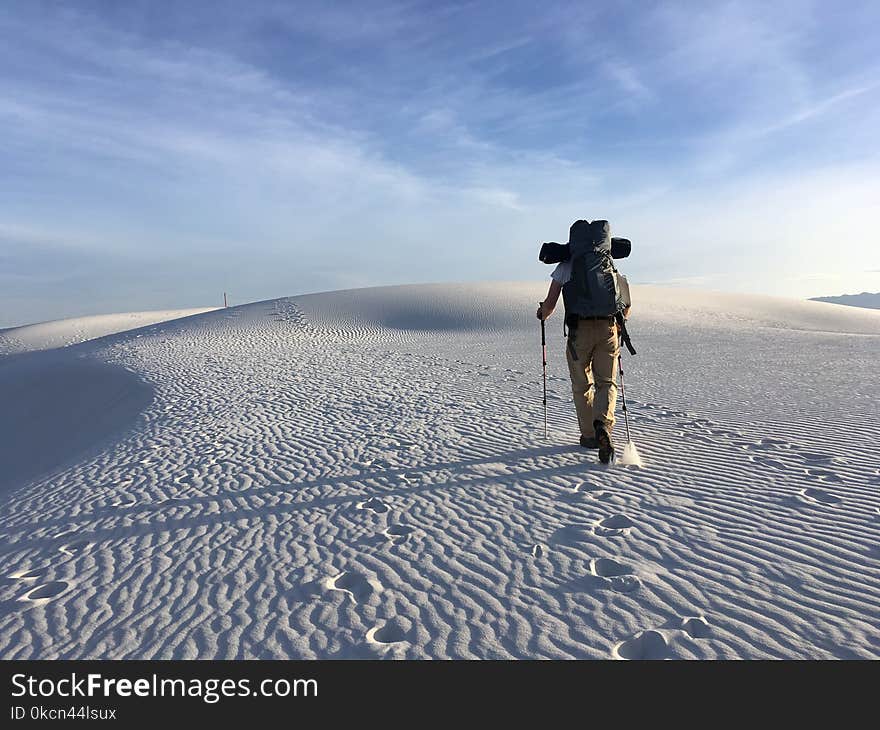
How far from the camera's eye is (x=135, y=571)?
4066mm

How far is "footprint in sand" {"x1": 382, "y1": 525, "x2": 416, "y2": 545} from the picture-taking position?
4367 millimetres

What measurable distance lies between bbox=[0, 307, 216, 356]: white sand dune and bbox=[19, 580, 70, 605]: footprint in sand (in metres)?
31.2

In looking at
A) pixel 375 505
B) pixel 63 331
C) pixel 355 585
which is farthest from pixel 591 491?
pixel 63 331

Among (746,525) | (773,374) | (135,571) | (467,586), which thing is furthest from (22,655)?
(773,374)

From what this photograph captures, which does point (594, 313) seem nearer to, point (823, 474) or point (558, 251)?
point (558, 251)

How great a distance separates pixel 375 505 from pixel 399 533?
680mm

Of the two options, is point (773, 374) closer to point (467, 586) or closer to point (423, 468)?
point (423, 468)

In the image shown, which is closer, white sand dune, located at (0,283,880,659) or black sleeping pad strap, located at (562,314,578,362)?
white sand dune, located at (0,283,880,659)

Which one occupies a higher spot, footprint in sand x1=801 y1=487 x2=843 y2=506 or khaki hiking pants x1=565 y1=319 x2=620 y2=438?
khaki hiking pants x1=565 y1=319 x2=620 y2=438

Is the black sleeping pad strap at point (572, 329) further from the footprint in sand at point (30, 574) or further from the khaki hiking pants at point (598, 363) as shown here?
the footprint in sand at point (30, 574)

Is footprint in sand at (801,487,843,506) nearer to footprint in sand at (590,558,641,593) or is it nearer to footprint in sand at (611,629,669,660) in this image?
footprint in sand at (590,558,641,593)

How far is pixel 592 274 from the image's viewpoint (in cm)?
584

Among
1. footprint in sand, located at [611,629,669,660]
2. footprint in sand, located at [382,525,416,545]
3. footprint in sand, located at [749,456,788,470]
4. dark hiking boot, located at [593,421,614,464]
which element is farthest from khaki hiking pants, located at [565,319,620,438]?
footprint in sand, located at [611,629,669,660]
